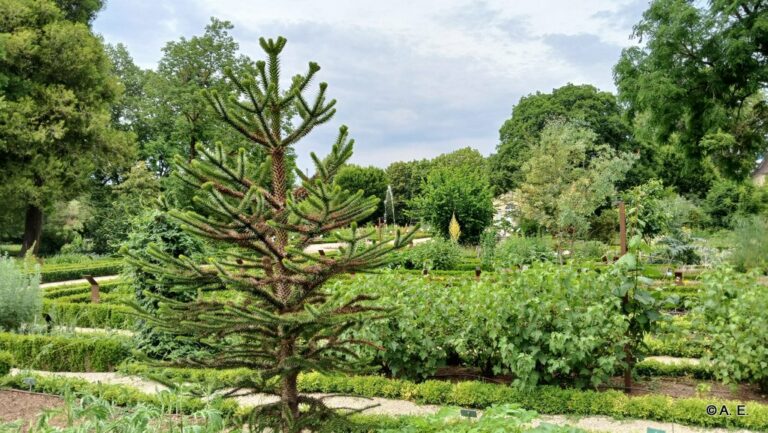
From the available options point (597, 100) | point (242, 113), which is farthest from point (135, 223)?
point (597, 100)

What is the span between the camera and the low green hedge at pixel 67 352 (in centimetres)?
675

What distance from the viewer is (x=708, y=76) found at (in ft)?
53.5

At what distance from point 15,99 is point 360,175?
26622 millimetres

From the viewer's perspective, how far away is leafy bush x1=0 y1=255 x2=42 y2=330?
785 cm

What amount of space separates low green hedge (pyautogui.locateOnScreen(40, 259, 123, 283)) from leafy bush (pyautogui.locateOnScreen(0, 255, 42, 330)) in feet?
28.0

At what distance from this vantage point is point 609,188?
790 inches

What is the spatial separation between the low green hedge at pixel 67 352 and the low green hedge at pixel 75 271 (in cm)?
995

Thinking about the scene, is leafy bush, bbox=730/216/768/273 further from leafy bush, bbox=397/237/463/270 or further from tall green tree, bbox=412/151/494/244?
tall green tree, bbox=412/151/494/244

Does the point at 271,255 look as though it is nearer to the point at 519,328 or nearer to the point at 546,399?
the point at 519,328

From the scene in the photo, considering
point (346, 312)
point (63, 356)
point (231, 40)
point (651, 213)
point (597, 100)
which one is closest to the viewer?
point (346, 312)

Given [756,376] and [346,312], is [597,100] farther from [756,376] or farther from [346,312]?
[346,312]

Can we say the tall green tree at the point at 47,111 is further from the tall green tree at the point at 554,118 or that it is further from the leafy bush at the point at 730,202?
the leafy bush at the point at 730,202

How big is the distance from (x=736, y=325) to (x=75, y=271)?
58.2 feet

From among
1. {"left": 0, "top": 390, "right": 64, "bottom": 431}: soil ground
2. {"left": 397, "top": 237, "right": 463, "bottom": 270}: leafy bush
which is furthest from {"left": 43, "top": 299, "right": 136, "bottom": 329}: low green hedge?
{"left": 397, "top": 237, "right": 463, "bottom": 270}: leafy bush
